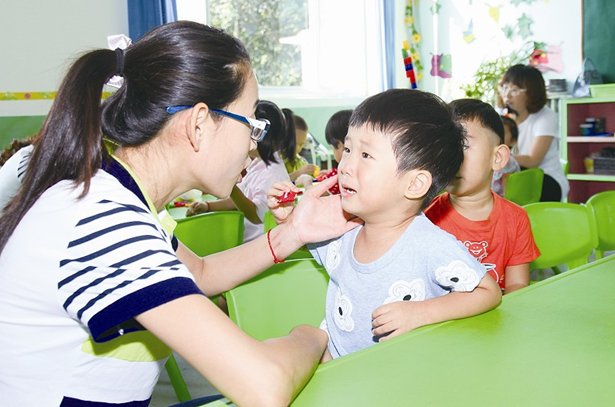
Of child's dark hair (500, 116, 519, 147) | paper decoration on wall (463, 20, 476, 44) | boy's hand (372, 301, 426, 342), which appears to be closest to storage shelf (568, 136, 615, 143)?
paper decoration on wall (463, 20, 476, 44)

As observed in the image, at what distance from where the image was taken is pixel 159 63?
960 mm

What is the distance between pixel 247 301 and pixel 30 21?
153 inches

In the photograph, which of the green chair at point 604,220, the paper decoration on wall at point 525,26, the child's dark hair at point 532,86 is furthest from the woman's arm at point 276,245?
the paper decoration on wall at point 525,26

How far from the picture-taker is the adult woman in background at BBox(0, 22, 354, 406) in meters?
0.75

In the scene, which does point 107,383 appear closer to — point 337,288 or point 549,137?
point 337,288

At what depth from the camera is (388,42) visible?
293 inches

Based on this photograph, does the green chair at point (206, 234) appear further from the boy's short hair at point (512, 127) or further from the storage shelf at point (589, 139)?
the storage shelf at point (589, 139)

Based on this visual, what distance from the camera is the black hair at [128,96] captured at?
0.85 meters

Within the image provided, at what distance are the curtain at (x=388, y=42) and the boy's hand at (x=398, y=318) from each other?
659cm

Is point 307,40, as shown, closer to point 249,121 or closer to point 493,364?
point 249,121

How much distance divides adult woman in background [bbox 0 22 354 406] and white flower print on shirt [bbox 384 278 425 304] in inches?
10.1

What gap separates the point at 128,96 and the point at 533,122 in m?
3.59

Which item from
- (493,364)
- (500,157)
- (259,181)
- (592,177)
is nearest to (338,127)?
(259,181)

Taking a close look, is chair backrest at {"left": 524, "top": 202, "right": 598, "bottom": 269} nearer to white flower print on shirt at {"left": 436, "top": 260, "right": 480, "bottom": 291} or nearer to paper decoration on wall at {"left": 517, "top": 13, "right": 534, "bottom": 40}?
white flower print on shirt at {"left": 436, "top": 260, "right": 480, "bottom": 291}
